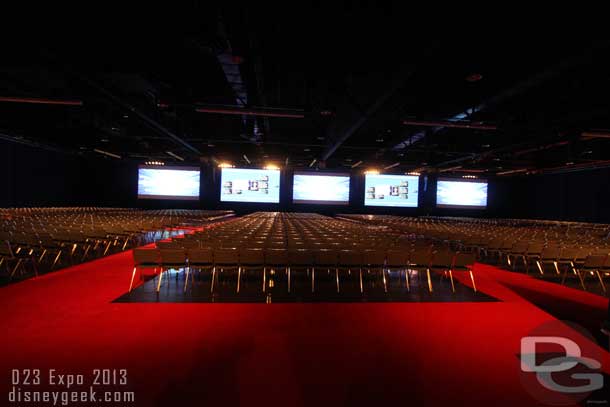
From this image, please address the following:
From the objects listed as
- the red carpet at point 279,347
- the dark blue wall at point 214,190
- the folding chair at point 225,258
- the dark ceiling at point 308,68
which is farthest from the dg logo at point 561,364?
the dark blue wall at point 214,190

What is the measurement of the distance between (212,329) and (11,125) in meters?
18.5

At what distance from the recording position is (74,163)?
23.6 metres

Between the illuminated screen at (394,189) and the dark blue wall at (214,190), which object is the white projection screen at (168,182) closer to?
the dark blue wall at (214,190)

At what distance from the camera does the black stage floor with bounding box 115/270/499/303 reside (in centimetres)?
483

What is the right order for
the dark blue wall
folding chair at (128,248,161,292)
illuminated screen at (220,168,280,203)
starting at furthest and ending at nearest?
illuminated screen at (220,168,280,203), the dark blue wall, folding chair at (128,248,161,292)

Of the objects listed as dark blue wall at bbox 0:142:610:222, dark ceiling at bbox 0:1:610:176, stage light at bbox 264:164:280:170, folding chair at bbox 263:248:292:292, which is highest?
dark ceiling at bbox 0:1:610:176

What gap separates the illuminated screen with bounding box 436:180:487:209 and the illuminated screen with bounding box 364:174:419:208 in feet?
9.98

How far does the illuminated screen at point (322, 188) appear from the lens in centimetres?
2567

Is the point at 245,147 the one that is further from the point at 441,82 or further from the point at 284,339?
the point at 284,339

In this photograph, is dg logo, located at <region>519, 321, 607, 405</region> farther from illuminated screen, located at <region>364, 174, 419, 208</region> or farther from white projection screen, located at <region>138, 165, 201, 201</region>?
white projection screen, located at <region>138, 165, 201, 201</region>

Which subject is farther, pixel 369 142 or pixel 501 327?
pixel 369 142

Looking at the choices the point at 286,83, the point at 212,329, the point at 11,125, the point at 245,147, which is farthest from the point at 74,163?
the point at 212,329

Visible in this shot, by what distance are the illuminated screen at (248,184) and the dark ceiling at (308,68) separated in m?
10.6

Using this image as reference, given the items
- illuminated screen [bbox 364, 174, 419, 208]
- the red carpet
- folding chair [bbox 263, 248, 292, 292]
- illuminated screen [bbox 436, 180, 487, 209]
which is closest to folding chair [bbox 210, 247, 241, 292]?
folding chair [bbox 263, 248, 292, 292]
